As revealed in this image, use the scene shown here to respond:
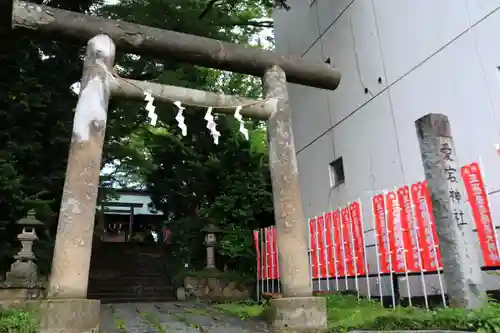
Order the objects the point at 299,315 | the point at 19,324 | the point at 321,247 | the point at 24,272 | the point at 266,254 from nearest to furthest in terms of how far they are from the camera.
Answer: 1. the point at 19,324
2. the point at 299,315
3. the point at 321,247
4. the point at 24,272
5. the point at 266,254

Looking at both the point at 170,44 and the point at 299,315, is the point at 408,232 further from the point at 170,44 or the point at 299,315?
the point at 170,44

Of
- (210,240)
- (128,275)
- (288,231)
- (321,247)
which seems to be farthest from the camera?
(128,275)

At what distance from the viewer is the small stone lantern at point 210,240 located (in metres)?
13.1

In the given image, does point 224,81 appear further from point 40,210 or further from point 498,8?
point 498,8

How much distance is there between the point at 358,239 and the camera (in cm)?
794

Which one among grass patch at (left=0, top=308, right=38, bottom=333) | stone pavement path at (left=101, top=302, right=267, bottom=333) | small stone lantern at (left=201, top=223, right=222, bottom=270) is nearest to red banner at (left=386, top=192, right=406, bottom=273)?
stone pavement path at (left=101, top=302, right=267, bottom=333)

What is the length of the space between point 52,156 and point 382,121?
358 inches

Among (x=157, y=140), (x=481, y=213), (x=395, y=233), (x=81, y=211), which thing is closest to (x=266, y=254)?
(x=395, y=233)

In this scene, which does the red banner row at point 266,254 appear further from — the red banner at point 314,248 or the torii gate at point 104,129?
the torii gate at point 104,129

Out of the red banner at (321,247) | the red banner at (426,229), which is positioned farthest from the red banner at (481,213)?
the red banner at (321,247)

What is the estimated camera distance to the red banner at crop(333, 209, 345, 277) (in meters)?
8.43

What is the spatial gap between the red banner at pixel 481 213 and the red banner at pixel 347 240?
256cm

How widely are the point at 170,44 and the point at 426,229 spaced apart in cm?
497

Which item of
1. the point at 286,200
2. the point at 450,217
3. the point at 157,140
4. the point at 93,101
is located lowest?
the point at 450,217
